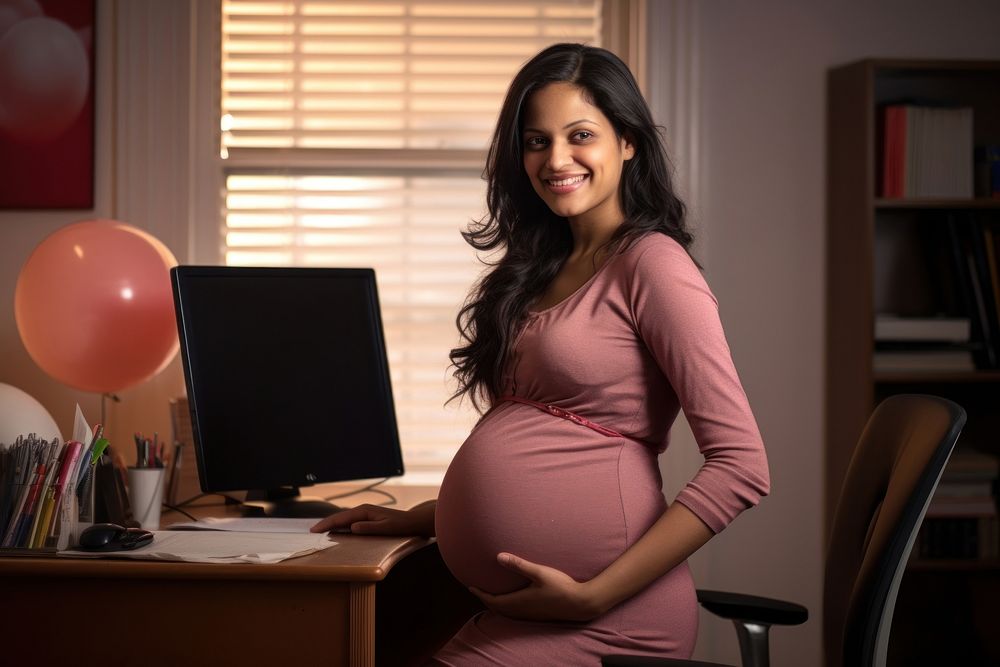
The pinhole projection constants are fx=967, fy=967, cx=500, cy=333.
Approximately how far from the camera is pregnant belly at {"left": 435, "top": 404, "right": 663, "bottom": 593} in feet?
4.39

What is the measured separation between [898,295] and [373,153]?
1.49m

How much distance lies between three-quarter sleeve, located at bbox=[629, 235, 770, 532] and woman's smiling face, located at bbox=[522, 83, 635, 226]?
0.24 m

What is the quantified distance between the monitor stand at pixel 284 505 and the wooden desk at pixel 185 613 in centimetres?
49

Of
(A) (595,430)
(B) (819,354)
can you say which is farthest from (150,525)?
(B) (819,354)

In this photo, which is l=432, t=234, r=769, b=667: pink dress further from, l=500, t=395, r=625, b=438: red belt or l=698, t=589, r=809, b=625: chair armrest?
l=698, t=589, r=809, b=625: chair armrest

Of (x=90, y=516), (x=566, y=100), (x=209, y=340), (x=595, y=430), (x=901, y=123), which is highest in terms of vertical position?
(x=901, y=123)

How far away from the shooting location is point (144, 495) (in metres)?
1.81

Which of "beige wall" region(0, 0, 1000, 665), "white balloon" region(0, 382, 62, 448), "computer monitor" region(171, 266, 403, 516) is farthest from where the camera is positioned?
"beige wall" region(0, 0, 1000, 665)

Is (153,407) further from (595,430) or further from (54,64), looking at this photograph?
(595,430)

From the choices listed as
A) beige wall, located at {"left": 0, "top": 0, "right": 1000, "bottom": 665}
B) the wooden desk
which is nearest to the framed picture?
beige wall, located at {"left": 0, "top": 0, "right": 1000, "bottom": 665}

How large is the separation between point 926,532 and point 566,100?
1607 millimetres

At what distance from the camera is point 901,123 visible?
2457mm

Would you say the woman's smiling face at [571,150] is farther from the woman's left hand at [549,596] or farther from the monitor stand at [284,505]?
the monitor stand at [284,505]

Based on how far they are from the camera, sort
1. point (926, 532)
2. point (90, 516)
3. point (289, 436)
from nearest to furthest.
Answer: point (90, 516), point (289, 436), point (926, 532)
